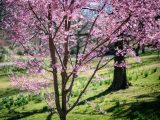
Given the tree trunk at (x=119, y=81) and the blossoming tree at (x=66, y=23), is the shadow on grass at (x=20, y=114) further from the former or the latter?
the blossoming tree at (x=66, y=23)

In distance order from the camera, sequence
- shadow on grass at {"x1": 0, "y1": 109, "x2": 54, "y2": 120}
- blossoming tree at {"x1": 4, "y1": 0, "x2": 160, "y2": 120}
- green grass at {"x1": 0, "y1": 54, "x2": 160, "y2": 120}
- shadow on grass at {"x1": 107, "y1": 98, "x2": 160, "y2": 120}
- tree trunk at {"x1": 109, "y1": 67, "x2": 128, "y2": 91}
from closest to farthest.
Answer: blossoming tree at {"x1": 4, "y1": 0, "x2": 160, "y2": 120}
shadow on grass at {"x1": 107, "y1": 98, "x2": 160, "y2": 120}
green grass at {"x1": 0, "y1": 54, "x2": 160, "y2": 120}
shadow on grass at {"x1": 0, "y1": 109, "x2": 54, "y2": 120}
tree trunk at {"x1": 109, "y1": 67, "x2": 128, "y2": 91}

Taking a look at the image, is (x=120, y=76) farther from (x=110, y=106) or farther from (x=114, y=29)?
(x=114, y=29)

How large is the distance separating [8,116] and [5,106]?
1896 millimetres

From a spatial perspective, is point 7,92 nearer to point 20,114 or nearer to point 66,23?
point 20,114

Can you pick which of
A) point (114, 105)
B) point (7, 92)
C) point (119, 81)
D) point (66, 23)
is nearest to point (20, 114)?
point (114, 105)

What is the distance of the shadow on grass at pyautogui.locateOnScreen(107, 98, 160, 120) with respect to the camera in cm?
1029

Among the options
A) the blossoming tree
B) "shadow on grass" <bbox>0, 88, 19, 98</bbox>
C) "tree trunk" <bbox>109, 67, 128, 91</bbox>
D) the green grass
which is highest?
the blossoming tree

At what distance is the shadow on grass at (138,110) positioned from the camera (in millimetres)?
10291

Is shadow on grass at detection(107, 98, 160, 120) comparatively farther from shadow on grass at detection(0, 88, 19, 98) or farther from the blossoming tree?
shadow on grass at detection(0, 88, 19, 98)

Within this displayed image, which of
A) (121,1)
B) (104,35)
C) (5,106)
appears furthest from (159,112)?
(5,106)

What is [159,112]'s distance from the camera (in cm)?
1043

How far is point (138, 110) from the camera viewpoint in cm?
1120

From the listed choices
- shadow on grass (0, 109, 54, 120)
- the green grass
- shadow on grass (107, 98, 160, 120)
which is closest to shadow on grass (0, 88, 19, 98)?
the green grass

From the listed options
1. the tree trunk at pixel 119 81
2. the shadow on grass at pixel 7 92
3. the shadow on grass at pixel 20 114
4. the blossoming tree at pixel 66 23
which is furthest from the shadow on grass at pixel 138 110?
the shadow on grass at pixel 7 92
